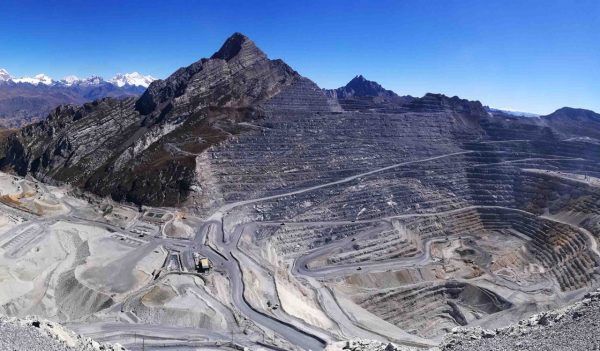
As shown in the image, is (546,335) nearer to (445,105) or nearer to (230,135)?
(230,135)

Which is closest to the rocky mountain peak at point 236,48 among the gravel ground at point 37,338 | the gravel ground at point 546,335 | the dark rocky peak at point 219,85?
the dark rocky peak at point 219,85

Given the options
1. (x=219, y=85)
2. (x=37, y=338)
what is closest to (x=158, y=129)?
(x=219, y=85)

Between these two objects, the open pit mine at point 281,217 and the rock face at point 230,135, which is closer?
the open pit mine at point 281,217

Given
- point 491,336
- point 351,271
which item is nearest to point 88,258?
point 351,271

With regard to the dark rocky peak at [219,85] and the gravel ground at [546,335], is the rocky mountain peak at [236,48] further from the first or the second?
the gravel ground at [546,335]

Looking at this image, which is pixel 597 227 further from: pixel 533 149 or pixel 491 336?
pixel 491 336

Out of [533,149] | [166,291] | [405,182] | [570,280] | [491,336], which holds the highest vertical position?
[533,149]
